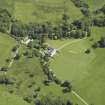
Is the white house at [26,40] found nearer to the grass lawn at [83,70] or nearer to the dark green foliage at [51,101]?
the grass lawn at [83,70]

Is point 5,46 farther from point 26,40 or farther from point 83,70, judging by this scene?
point 83,70

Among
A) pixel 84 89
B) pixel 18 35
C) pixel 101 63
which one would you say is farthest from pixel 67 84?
pixel 18 35

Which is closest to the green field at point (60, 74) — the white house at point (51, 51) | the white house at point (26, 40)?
the white house at point (51, 51)

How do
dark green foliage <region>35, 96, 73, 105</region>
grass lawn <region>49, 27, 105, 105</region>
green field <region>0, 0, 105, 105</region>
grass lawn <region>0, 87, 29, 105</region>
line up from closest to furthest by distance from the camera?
grass lawn <region>0, 87, 29, 105</region>
dark green foliage <region>35, 96, 73, 105</region>
green field <region>0, 0, 105, 105</region>
grass lawn <region>49, 27, 105, 105</region>

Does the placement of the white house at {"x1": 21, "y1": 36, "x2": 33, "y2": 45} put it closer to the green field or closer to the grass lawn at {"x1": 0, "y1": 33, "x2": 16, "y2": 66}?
the green field

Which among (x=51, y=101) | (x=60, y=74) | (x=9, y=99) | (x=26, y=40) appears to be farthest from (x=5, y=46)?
(x=51, y=101)

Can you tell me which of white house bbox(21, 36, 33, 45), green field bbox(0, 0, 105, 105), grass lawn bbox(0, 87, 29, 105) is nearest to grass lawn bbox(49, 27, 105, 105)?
green field bbox(0, 0, 105, 105)

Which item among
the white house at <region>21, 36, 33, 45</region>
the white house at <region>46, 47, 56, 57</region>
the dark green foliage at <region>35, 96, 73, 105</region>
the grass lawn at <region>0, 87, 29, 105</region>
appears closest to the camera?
the grass lawn at <region>0, 87, 29, 105</region>
